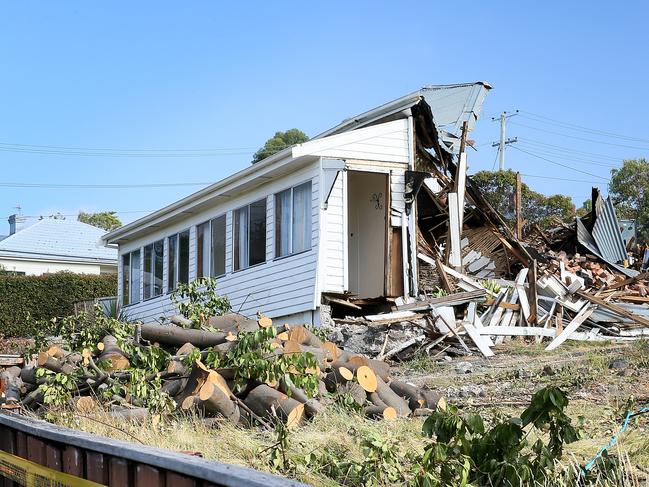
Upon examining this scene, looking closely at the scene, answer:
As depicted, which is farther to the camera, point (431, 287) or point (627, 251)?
point (627, 251)

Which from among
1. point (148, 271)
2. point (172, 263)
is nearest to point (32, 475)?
point (172, 263)

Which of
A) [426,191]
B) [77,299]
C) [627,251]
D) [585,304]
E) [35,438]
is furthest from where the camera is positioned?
[77,299]

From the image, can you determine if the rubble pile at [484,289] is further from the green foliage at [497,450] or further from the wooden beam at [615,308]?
the green foliage at [497,450]

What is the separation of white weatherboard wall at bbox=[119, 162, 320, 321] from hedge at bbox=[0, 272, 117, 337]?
41.7ft

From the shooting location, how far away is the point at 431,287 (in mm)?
17125

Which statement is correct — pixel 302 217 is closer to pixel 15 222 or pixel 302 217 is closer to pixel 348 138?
pixel 348 138

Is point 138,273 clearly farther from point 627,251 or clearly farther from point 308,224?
point 627,251

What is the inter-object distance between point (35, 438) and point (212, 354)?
3.19 meters

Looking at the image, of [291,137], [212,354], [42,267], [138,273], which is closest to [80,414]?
[212,354]

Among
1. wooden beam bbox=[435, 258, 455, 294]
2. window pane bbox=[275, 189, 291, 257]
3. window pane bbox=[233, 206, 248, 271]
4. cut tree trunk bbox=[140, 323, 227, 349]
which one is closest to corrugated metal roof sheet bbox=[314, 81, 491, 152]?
window pane bbox=[275, 189, 291, 257]

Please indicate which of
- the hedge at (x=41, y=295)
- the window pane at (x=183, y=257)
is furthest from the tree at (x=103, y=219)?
the window pane at (x=183, y=257)

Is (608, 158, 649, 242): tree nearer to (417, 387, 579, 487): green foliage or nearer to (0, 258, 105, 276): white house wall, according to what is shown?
(0, 258, 105, 276): white house wall

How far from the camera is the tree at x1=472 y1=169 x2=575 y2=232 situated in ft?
120

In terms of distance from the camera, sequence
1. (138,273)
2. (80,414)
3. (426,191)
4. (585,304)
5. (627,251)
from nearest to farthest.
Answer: (80,414) → (585,304) → (426,191) → (627,251) → (138,273)
